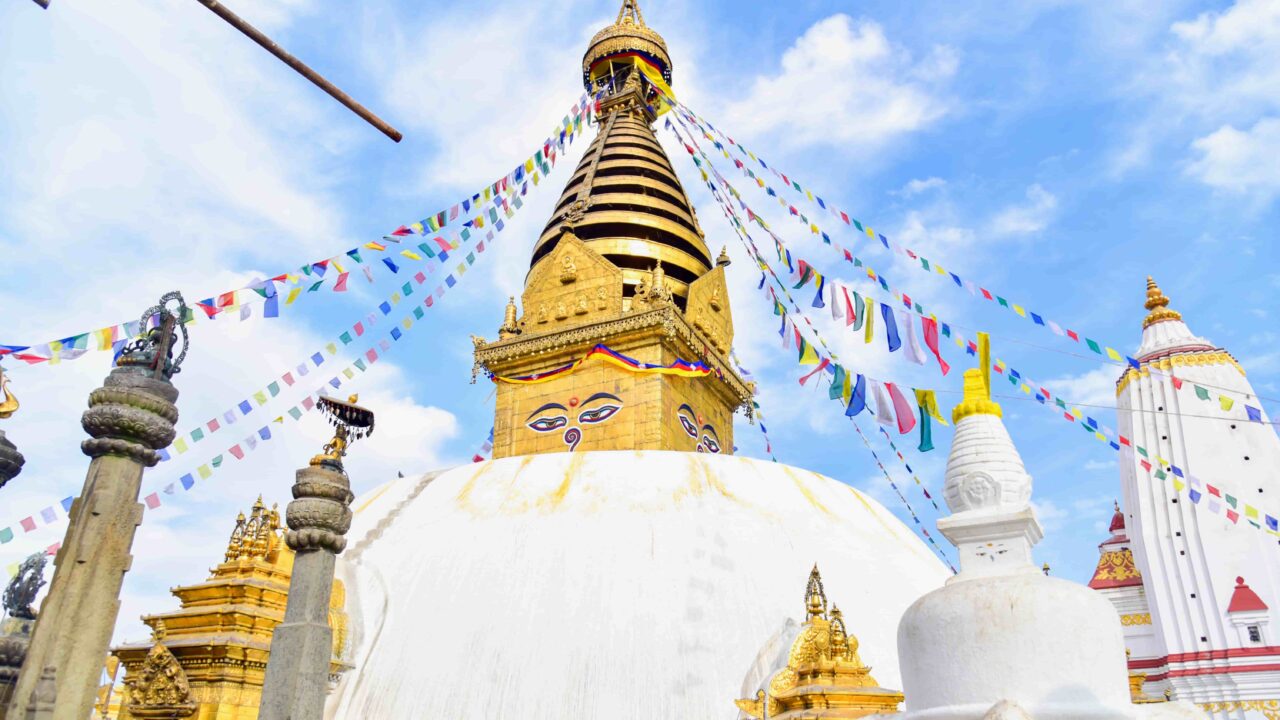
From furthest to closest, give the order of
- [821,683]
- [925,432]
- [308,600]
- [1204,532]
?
1. [1204,532]
2. [925,432]
3. [821,683]
4. [308,600]

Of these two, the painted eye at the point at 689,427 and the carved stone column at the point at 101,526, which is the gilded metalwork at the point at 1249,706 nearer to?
the painted eye at the point at 689,427

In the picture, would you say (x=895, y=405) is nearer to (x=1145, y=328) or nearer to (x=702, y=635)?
(x=702, y=635)

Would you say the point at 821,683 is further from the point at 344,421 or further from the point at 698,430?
the point at 698,430

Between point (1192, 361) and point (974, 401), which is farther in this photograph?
point (1192, 361)

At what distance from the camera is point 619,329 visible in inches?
627

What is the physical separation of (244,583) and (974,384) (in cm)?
670

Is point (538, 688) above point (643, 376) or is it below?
below

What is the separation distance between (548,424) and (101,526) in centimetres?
1039

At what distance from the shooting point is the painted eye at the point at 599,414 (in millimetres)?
15461

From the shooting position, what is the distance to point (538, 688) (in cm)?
728

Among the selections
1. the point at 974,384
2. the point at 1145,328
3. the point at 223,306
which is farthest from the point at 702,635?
the point at 1145,328

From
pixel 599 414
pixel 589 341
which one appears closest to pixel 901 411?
pixel 599 414

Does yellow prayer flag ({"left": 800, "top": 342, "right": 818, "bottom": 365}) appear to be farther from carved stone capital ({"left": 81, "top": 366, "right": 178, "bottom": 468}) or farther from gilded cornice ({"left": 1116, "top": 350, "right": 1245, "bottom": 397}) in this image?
carved stone capital ({"left": 81, "top": 366, "right": 178, "bottom": 468})

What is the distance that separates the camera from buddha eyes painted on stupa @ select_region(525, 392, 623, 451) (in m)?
15.6
